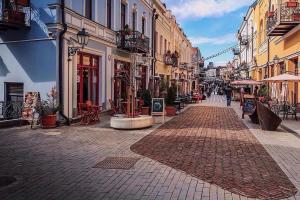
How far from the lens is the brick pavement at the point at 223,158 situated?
598cm

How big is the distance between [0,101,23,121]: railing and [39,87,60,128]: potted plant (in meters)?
1.31

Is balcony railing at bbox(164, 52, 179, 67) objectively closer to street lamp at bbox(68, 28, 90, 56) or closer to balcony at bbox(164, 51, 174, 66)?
balcony at bbox(164, 51, 174, 66)

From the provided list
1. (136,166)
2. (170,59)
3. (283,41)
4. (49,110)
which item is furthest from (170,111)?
(170,59)

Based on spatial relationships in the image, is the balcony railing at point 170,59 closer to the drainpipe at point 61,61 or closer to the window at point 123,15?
the window at point 123,15

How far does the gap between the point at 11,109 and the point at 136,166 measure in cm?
867

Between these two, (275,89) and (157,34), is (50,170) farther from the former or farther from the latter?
(157,34)

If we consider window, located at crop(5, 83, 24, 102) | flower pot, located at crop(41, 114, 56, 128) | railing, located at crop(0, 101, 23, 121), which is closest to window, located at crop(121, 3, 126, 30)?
window, located at crop(5, 83, 24, 102)

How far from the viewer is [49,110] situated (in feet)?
42.5

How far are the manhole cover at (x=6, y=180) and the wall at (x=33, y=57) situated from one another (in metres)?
7.63

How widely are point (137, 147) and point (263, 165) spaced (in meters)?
3.17

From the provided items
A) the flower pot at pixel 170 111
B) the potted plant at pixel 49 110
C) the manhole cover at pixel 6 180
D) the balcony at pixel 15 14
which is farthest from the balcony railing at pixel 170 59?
the manhole cover at pixel 6 180

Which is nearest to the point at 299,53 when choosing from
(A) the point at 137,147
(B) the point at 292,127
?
(B) the point at 292,127

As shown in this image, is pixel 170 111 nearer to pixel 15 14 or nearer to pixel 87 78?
pixel 87 78

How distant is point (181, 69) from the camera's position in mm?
45469
